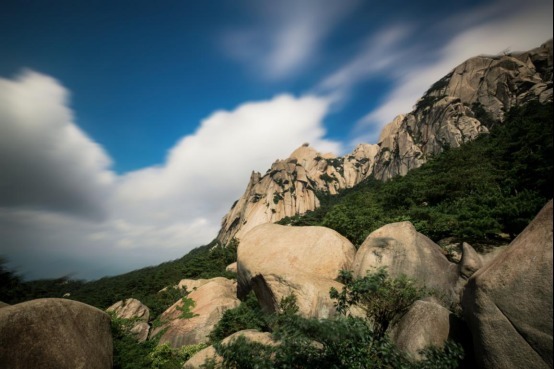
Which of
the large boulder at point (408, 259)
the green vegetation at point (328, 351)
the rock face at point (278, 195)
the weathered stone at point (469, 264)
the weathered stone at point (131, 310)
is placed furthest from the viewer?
the rock face at point (278, 195)

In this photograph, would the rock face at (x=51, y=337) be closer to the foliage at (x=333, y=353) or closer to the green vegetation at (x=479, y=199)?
the foliage at (x=333, y=353)

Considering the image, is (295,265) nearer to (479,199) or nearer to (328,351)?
(328,351)

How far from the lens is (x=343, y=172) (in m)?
111

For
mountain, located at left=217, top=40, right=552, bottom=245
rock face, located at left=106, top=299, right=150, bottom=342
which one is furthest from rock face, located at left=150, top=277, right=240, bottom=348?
mountain, located at left=217, top=40, right=552, bottom=245

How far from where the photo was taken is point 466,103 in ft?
218

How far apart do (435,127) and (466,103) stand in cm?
945

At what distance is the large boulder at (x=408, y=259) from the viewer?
8.38m

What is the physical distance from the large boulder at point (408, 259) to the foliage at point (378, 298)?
1.57 m

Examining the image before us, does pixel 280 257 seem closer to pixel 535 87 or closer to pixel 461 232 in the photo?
pixel 461 232

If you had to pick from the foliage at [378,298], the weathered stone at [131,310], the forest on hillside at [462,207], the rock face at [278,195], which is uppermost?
the rock face at [278,195]

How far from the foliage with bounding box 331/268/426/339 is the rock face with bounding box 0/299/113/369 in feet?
26.3

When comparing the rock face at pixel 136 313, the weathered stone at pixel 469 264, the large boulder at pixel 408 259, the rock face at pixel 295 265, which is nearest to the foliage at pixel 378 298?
the large boulder at pixel 408 259

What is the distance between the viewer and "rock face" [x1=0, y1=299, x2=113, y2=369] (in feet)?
22.2

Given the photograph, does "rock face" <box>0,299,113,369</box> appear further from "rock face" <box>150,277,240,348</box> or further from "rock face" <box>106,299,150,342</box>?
"rock face" <box>106,299,150,342</box>
